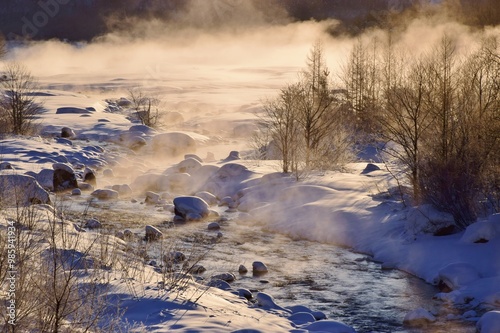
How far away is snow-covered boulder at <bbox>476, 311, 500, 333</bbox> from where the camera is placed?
10.8m

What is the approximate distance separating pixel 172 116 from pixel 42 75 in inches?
1275

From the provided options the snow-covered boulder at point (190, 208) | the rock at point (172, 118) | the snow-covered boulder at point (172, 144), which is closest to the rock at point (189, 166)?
the snow-covered boulder at point (172, 144)

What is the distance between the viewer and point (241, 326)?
9.91 meters

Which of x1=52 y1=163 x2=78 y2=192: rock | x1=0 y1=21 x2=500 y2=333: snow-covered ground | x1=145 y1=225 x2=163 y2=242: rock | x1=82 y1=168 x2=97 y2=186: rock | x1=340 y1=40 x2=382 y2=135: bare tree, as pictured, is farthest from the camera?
x1=340 y1=40 x2=382 y2=135: bare tree

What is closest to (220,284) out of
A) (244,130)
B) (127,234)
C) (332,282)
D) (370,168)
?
(332,282)

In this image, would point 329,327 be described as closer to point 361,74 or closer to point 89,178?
point 89,178

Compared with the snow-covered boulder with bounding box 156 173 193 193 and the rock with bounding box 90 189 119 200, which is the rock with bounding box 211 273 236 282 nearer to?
the rock with bounding box 90 189 119 200

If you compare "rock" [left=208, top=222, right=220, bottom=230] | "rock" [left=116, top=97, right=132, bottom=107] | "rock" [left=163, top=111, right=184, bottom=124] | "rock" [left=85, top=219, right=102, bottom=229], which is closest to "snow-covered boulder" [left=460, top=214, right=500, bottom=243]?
"rock" [left=208, top=222, right=220, bottom=230]

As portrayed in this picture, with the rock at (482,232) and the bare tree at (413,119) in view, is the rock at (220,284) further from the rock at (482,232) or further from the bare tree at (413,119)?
the bare tree at (413,119)

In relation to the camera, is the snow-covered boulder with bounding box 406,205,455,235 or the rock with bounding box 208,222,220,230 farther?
the rock with bounding box 208,222,220,230

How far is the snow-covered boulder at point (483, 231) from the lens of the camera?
602 inches

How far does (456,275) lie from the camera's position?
1390cm

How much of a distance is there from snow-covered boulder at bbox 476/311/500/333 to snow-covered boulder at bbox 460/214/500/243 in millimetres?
4323

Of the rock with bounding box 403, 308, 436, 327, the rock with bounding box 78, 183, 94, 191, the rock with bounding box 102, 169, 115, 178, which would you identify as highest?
the rock with bounding box 403, 308, 436, 327
